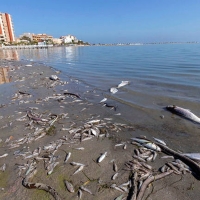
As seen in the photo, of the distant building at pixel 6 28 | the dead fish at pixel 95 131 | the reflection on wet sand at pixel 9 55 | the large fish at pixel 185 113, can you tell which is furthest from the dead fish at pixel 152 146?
the distant building at pixel 6 28

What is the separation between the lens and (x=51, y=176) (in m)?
4.16

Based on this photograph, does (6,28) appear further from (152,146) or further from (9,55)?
(152,146)

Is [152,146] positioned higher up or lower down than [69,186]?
higher up

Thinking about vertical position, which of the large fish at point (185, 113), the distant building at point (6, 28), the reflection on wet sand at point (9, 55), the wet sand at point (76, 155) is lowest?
the reflection on wet sand at point (9, 55)

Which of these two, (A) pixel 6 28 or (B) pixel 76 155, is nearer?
(B) pixel 76 155

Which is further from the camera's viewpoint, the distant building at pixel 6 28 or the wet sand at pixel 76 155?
the distant building at pixel 6 28

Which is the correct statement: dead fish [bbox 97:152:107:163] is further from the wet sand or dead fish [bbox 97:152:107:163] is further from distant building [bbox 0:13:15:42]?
distant building [bbox 0:13:15:42]

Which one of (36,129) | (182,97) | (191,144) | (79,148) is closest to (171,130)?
(191,144)

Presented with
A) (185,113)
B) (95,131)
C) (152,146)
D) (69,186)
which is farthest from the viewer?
(185,113)

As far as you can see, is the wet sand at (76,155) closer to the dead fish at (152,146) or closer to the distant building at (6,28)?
the dead fish at (152,146)

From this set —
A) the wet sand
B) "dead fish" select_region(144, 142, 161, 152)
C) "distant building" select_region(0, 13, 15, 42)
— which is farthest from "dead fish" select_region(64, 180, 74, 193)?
"distant building" select_region(0, 13, 15, 42)

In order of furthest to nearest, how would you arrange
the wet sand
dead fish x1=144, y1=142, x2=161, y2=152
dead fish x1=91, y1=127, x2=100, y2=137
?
dead fish x1=91, y1=127, x2=100, y2=137 → dead fish x1=144, y1=142, x2=161, y2=152 → the wet sand

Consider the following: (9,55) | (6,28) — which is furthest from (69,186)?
(6,28)

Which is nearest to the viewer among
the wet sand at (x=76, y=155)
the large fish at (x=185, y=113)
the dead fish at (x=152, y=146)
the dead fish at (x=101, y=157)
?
the wet sand at (x=76, y=155)
